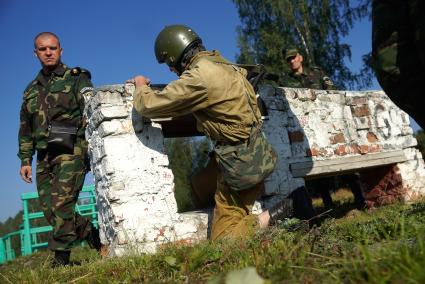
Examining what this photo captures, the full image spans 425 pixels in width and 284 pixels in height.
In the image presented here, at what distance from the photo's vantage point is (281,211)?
3.53 m

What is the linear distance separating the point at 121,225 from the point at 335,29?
1681 cm

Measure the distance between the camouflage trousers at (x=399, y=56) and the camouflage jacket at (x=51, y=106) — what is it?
2760 millimetres

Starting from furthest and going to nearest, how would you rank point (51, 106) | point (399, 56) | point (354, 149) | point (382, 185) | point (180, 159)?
point (180, 159), point (382, 185), point (354, 149), point (51, 106), point (399, 56)

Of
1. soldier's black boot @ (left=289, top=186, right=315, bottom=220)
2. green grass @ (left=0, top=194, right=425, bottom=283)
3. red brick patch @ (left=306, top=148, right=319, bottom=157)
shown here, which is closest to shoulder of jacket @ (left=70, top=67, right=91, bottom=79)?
green grass @ (left=0, top=194, right=425, bottom=283)

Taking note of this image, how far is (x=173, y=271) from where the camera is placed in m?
1.98

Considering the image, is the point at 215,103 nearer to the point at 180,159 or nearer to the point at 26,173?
the point at 26,173

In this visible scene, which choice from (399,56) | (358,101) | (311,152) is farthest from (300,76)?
(399,56)

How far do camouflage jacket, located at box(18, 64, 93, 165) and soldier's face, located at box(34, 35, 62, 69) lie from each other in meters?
0.09

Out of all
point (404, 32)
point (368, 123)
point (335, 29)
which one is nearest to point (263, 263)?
point (404, 32)

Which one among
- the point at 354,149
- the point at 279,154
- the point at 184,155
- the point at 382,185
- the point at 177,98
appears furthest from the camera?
the point at 184,155

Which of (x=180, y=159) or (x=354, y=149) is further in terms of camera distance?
(x=180, y=159)

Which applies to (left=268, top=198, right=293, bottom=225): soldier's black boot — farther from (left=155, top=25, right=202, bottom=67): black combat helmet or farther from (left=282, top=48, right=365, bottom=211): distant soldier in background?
(left=282, top=48, right=365, bottom=211): distant soldier in background

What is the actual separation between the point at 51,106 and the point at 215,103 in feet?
5.82

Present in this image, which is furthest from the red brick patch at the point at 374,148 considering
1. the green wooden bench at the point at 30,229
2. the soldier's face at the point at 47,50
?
the green wooden bench at the point at 30,229
